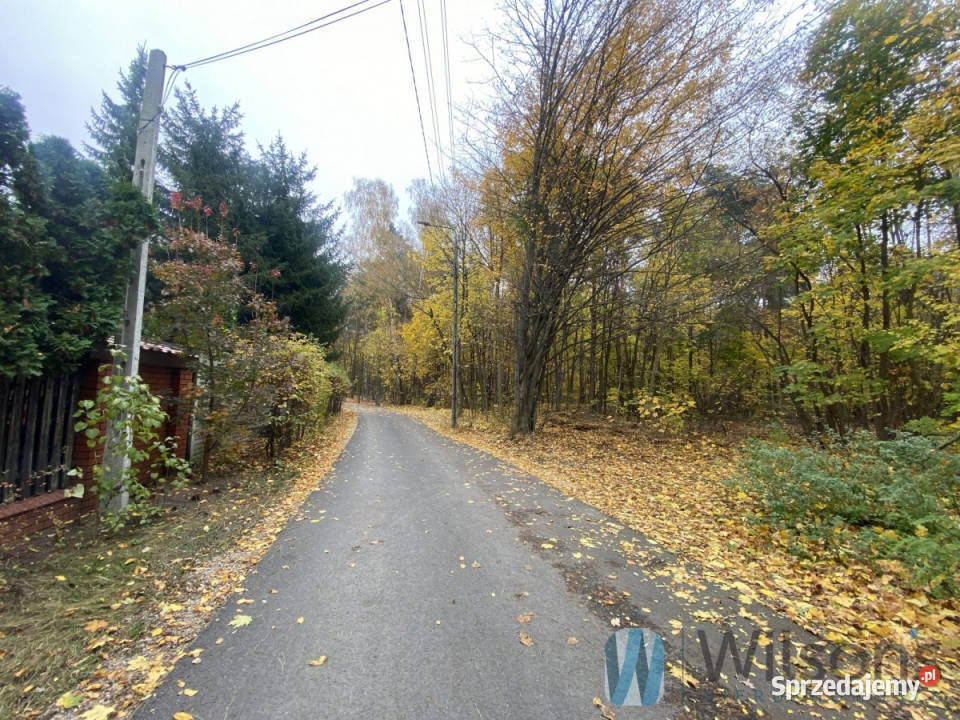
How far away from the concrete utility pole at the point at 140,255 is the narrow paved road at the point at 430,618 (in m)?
2.04

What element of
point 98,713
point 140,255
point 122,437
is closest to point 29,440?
point 122,437

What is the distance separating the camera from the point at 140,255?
189 inches

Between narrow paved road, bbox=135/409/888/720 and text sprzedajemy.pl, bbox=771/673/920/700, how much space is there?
0.25 m

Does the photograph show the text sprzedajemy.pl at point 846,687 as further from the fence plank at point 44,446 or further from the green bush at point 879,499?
the fence plank at point 44,446

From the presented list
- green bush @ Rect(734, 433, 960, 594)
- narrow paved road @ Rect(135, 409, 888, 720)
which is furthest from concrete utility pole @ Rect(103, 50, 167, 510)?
green bush @ Rect(734, 433, 960, 594)

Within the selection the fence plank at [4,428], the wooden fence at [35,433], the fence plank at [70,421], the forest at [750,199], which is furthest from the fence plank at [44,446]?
the forest at [750,199]

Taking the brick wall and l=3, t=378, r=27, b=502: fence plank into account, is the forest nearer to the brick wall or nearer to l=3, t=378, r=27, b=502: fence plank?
the brick wall

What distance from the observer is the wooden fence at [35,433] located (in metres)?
3.80

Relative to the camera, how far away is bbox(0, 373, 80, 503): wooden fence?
12.5 feet

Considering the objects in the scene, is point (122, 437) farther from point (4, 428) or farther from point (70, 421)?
point (70, 421)

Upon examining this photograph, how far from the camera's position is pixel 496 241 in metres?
15.2

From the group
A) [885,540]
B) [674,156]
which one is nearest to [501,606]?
[885,540]

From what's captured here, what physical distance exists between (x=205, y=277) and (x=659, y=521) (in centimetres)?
731

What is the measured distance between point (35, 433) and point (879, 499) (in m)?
8.59
